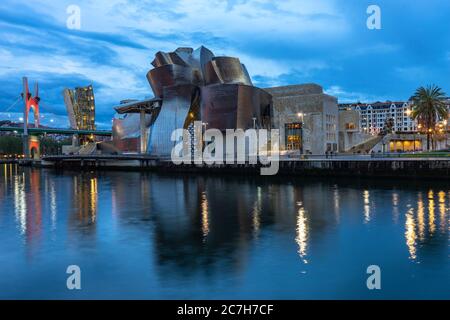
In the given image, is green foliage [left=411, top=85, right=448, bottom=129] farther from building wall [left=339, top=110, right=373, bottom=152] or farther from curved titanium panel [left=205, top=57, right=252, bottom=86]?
curved titanium panel [left=205, top=57, right=252, bottom=86]

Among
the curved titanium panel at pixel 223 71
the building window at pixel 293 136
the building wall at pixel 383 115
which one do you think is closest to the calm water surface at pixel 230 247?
the building window at pixel 293 136

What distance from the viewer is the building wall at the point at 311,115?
75688 millimetres

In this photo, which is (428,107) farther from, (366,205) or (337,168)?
(366,205)

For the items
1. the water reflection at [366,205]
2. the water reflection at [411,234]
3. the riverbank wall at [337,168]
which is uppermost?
the riverbank wall at [337,168]

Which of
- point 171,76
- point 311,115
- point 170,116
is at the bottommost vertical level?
point 311,115

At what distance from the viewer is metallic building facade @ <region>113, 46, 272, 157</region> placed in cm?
7394

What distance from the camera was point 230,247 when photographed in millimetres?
15555

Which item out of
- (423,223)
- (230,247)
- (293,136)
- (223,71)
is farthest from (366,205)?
(223,71)

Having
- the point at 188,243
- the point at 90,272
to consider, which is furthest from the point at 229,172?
the point at 90,272

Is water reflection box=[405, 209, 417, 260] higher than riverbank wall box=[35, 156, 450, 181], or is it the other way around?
riverbank wall box=[35, 156, 450, 181]

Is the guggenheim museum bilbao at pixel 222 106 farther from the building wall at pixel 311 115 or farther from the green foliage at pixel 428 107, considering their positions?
the green foliage at pixel 428 107

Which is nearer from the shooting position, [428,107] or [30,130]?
[428,107]

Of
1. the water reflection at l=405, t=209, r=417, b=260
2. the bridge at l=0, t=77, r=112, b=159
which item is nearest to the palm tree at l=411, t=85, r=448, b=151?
the water reflection at l=405, t=209, r=417, b=260

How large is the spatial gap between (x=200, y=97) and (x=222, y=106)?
8.48 metres
